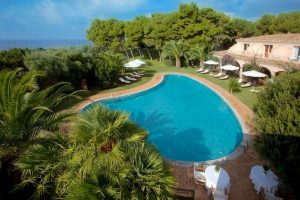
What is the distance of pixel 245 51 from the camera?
33.0 m

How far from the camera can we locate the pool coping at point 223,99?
1210 centimetres

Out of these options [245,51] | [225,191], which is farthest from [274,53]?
[225,191]

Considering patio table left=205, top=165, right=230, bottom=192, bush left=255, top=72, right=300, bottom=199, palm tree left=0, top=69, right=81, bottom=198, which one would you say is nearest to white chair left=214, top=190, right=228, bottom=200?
patio table left=205, top=165, right=230, bottom=192

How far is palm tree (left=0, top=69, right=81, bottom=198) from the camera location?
6064mm

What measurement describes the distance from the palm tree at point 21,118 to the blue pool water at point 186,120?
770 centimetres

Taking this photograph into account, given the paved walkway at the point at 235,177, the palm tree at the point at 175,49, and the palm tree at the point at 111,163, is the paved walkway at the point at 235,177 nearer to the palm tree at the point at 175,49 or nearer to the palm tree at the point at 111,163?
the palm tree at the point at 111,163

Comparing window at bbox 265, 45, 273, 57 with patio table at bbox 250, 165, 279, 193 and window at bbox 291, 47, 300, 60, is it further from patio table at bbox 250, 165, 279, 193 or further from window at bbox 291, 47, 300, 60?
patio table at bbox 250, 165, 279, 193

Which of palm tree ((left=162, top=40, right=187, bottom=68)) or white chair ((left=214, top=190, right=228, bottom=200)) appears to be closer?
white chair ((left=214, top=190, right=228, bottom=200))

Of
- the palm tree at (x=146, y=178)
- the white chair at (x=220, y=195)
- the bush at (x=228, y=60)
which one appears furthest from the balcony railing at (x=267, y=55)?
the palm tree at (x=146, y=178)

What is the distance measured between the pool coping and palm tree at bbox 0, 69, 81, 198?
5.76 ft

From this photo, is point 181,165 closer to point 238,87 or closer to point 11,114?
point 11,114

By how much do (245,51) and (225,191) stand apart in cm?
2847

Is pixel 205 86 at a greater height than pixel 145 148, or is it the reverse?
pixel 145 148

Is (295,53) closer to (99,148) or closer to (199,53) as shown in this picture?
(199,53)
